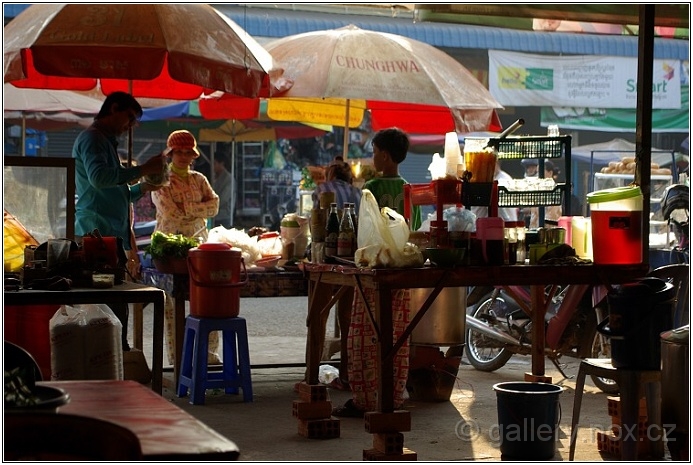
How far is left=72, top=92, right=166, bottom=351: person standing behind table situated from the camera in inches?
307

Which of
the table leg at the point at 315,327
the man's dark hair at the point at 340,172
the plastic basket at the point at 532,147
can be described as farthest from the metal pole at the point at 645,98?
the man's dark hair at the point at 340,172

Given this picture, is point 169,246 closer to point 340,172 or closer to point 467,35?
point 340,172

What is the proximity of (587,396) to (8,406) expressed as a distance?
619 cm

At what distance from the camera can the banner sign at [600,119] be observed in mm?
22016

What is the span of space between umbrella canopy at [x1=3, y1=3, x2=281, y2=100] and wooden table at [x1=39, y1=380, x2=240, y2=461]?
15.9 ft

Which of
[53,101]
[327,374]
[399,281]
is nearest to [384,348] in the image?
[399,281]

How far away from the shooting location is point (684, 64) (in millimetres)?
22578

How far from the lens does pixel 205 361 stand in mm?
7477

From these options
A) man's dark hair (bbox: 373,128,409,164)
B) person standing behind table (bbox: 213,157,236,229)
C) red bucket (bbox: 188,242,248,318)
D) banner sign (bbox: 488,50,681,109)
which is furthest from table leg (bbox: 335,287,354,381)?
person standing behind table (bbox: 213,157,236,229)

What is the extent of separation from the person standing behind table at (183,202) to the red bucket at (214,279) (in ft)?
3.39

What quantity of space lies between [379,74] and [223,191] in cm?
1332

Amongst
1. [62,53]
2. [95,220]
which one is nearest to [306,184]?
[95,220]

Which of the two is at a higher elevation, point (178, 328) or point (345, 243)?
point (345, 243)

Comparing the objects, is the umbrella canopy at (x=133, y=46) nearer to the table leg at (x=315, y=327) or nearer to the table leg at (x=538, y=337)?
the table leg at (x=315, y=327)
